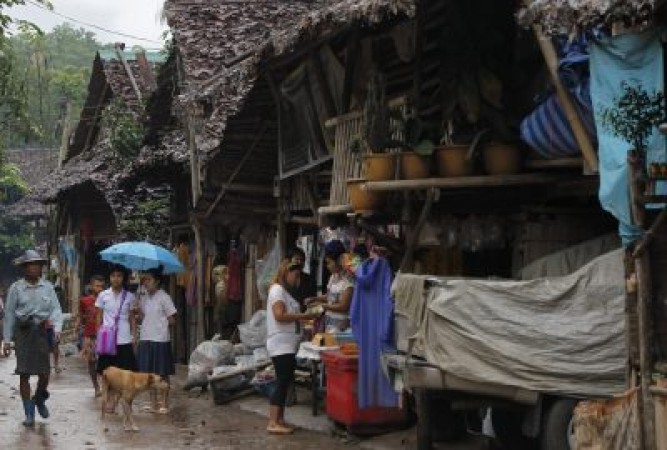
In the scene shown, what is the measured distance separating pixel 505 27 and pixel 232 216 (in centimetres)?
818

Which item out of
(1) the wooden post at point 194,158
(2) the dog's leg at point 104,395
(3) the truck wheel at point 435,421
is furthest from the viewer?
(1) the wooden post at point 194,158

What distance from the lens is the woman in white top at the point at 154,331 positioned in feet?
43.1

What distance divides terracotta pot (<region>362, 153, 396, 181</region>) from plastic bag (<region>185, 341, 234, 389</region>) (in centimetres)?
554

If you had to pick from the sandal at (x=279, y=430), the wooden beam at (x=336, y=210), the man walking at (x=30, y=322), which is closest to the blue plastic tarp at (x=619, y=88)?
the wooden beam at (x=336, y=210)

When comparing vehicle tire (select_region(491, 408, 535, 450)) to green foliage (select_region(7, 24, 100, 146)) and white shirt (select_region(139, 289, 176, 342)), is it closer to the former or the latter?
white shirt (select_region(139, 289, 176, 342))

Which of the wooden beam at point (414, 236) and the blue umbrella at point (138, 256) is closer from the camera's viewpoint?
the wooden beam at point (414, 236)

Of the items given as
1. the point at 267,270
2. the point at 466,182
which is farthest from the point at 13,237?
the point at 466,182

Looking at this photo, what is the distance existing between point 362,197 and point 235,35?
8.50 meters

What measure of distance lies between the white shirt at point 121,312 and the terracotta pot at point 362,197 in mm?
3827

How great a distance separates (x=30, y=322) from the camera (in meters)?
11.5

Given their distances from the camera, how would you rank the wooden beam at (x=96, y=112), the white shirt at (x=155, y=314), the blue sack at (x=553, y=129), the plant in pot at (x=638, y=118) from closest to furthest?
the plant in pot at (x=638, y=118), the blue sack at (x=553, y=129), the white shirt at (x=155, y=314), the wooden beam at (x=96, y=112)

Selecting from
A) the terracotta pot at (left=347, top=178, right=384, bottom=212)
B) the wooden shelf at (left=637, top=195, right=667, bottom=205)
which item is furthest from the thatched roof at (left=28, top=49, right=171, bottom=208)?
the wooden shelf at (left=637, top=195, right=667, bottom=205)

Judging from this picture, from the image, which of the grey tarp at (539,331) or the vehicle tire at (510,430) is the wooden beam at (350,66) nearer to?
the grey tarp at (539,331)

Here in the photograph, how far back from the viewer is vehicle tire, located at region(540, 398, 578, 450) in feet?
24.9
